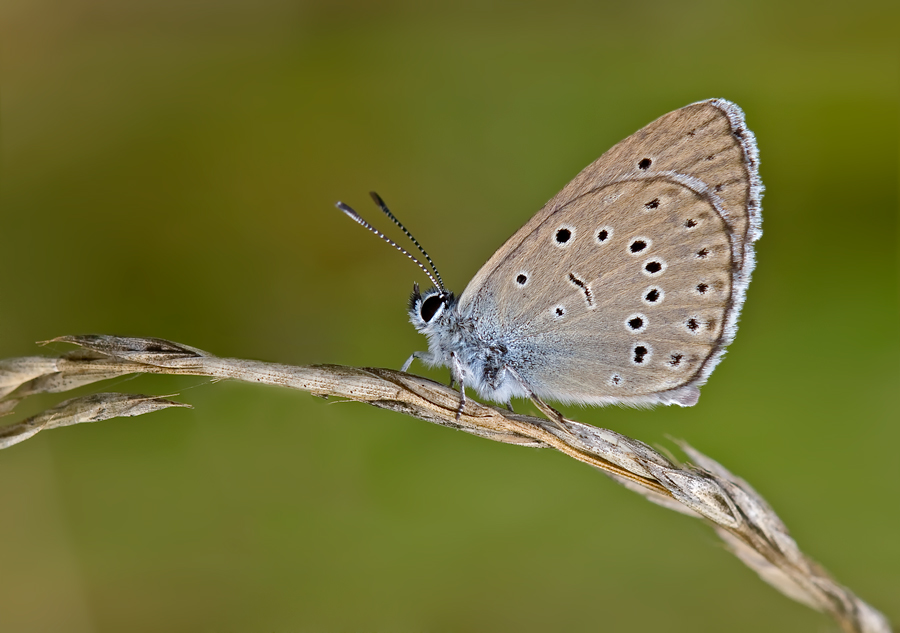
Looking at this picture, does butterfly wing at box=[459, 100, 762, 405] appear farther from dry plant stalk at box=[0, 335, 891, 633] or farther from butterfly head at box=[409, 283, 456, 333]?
dry plant stalk at box=[0, 335, 891, 633]

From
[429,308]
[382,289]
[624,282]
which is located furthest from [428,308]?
[624,282]

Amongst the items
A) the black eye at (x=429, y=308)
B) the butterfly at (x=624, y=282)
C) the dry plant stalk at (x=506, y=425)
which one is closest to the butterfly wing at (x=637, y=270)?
the butterfly at (x=624, y=282)

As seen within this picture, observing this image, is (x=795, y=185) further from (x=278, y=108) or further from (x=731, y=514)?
(x=278, y=108)

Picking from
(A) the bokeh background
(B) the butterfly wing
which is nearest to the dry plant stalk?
(A) the bokeh background

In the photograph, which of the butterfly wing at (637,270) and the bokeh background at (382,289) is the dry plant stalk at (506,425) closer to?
the bokeh background at (382,289)

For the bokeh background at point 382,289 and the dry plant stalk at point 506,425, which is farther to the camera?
the bokeh background at point 382,289

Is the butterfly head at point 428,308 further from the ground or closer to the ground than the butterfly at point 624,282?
further from the ground
